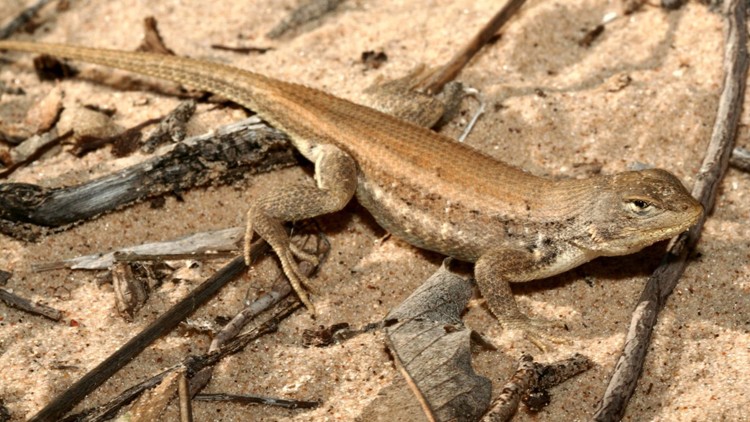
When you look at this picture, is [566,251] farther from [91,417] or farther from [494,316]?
[91,417]

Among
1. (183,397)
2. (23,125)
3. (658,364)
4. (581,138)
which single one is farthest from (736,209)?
(23,125)

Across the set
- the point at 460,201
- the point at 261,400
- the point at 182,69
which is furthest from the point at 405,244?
the point at 182,69

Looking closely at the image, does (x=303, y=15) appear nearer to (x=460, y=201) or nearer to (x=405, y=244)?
(x=405, y=244)

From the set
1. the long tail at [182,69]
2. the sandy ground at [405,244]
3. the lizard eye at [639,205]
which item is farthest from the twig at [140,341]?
the lizard eye at [639,205]

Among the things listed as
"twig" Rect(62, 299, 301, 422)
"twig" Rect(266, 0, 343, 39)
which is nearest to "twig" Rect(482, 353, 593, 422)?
"twig" Rect(62, 299, 301, 422)

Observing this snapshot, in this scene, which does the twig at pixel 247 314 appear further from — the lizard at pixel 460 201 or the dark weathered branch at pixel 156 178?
the dark weathered branch at pixel 156 178

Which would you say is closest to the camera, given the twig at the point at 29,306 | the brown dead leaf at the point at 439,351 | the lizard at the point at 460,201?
the brown dead leaf at the point at 439,351
